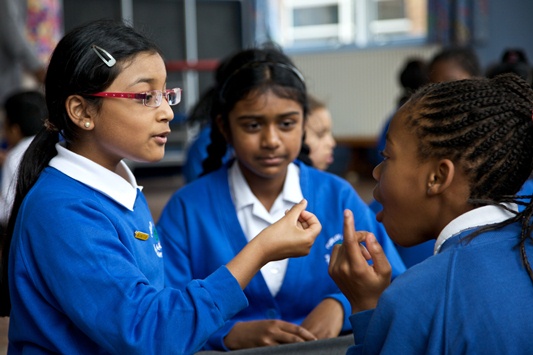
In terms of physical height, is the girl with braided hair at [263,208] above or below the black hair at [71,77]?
below

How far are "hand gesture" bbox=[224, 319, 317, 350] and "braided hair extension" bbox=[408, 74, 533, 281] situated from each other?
0.54 m

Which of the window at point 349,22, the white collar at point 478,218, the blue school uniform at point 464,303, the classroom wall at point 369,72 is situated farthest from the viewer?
the window at point 349,22

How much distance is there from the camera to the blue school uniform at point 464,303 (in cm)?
95

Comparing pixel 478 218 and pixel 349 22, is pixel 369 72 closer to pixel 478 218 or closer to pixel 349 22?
pixel 349 22

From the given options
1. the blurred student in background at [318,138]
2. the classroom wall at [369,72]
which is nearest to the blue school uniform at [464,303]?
the blurred student in background at [318,138]

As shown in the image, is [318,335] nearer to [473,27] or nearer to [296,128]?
[296,128]

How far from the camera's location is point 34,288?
1191mm

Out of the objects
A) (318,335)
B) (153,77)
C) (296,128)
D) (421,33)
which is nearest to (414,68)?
(296,128)

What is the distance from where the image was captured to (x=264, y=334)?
1533mm

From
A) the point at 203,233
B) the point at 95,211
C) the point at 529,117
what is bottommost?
the point at 203,233

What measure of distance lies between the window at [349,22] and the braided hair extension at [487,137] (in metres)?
5.98

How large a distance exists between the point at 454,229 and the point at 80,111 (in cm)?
61

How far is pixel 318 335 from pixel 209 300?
0.48 metres

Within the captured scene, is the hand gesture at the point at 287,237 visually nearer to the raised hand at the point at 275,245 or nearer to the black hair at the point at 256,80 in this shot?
the raised hand at the point at 275,245
